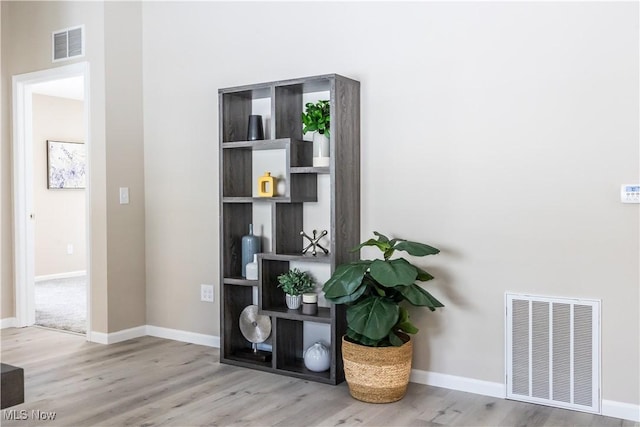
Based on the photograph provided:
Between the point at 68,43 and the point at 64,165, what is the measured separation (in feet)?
11.0

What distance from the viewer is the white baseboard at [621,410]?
2.79 meters

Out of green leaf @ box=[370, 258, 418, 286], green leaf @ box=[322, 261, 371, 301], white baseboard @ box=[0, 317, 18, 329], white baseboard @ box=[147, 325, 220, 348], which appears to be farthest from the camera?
white baseboard @ box=[0, 317, 18, 329]

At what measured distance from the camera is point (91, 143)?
14.1ft

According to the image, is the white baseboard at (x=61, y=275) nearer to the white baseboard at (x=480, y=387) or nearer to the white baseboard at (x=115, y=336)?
the white baseboard at (x=115, y=336)

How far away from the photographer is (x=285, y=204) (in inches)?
142

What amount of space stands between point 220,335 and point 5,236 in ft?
7.33

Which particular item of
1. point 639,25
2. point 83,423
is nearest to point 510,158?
point 639,25

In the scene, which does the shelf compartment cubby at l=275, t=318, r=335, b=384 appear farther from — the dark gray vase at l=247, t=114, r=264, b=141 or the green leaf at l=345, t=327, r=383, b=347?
the dark gray vase at l=247, t=114, r=264, b=141

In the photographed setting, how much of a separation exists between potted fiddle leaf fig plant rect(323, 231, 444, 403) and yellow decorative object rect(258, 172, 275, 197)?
77cm

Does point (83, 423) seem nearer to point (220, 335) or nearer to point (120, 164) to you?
point (220, 335)

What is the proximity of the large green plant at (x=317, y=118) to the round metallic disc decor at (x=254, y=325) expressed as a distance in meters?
1.25

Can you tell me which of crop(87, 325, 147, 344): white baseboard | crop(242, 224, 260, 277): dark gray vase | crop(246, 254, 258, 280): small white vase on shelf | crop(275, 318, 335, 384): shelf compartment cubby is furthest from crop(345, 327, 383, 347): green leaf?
crop(87, 325, 147, 344): white baseboard

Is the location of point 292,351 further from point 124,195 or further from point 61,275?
point 61,275

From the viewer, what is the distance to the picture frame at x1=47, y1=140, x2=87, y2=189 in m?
7.29
